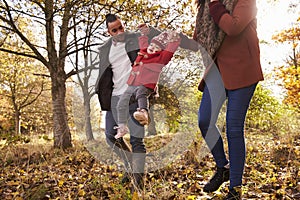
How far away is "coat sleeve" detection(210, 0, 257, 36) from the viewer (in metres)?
1.89

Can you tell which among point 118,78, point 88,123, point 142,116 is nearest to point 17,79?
point 88,123

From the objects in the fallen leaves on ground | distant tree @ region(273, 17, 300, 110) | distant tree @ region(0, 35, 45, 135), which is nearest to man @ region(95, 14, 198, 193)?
the fallen leaves on ground

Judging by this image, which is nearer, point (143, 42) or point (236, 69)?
point (236, 69)

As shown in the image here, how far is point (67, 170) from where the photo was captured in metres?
4.09

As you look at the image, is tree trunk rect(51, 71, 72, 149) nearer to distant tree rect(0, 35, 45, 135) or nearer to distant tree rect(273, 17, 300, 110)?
distant tree rect(0, 35, 45, 135)

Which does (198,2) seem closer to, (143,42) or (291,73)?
(143,42)

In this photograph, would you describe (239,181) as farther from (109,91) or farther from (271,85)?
(271,85)

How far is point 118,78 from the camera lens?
2.87m

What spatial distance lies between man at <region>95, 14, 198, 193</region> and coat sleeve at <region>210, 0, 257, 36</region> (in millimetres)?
884

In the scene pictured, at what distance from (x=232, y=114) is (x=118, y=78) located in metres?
1.25

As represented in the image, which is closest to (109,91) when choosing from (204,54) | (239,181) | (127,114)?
(127,114)

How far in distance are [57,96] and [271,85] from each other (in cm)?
963

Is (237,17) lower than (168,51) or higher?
higher

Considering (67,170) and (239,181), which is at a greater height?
(239,181)
